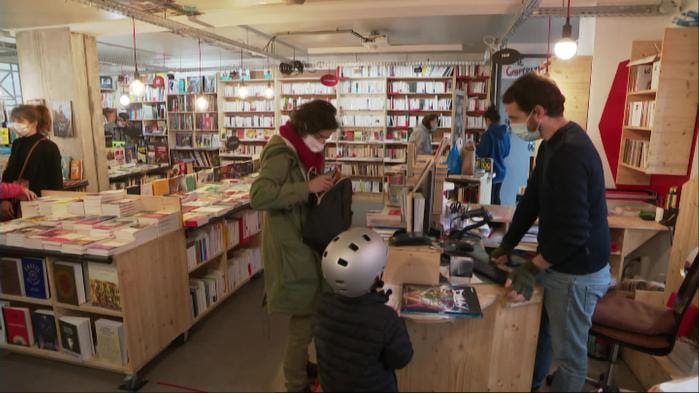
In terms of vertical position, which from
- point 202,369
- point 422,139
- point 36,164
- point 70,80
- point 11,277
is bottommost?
point 202,369

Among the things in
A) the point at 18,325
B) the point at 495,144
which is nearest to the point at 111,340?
the point at 18,325

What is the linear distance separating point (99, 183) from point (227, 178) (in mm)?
1982

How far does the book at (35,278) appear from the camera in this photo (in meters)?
2.83

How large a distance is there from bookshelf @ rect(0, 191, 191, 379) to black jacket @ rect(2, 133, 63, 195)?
112cm

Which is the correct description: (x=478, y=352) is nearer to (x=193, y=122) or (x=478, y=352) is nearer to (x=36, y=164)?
(x=36, y=164)

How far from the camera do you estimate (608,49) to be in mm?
4367

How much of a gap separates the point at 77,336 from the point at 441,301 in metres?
2.37

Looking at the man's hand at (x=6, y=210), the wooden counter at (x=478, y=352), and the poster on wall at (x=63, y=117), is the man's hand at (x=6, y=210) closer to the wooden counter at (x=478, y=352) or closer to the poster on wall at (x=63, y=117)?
the poster on wall at (x=63, y=117)

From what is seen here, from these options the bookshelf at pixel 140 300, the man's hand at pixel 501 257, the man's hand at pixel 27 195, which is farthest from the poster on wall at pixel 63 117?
the man's hand at pixel 501 257

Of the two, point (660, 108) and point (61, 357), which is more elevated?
point (660, 108)

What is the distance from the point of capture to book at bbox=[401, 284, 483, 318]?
1.78 metres

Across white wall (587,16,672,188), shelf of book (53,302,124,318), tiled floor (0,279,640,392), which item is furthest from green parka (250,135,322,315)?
white wall (587,16,672,188)

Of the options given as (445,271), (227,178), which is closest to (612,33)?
(445,271)

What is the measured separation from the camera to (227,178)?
5.22 meters
